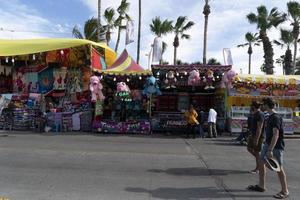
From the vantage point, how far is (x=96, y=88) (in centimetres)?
2159

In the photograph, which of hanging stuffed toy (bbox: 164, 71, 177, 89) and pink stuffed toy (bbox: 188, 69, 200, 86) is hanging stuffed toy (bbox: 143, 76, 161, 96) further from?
pink stuffed toy (bbox: 188, 69, 200, 86)

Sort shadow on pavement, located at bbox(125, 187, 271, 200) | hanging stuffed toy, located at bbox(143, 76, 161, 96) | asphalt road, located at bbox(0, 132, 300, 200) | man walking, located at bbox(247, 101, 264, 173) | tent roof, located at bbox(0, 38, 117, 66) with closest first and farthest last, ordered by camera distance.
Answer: shadow on pavement, located at bbox(125, 187, 271, 200) < asphalt road, located at bbox(0, 132, 300, 200) < man walking, located at bbox(247, 101, 264, 173) < hanging stuffed toy, located at bbox(143, 76, 161, 96) < tent roof, located at bbox(0, 38, 117, 66)

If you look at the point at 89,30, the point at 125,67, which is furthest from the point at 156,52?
the point at 89,30

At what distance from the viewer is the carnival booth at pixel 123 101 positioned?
21.7 metres

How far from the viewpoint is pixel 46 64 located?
2411 cm

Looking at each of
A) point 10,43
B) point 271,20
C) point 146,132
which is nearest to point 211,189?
point 146,132

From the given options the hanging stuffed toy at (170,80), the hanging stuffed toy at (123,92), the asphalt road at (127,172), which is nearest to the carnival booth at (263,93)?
the hanging stuffed toy at (170,80)

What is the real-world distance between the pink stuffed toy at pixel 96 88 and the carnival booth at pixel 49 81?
44.6 inches

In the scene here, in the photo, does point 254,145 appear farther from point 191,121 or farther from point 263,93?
point 263,93

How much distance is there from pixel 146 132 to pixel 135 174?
37.9ft

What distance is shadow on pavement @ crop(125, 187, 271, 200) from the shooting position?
814 centimetres

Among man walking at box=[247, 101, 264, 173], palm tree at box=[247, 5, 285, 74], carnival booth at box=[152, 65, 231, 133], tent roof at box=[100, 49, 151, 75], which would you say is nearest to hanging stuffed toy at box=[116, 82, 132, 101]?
tent roof at box=[100, 49, 151, 75]

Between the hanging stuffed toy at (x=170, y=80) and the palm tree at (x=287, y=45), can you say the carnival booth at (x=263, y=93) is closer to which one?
the hanging stuffed toy at (x=170, y=80)

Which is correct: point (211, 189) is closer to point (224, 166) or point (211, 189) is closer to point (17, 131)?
point (224, 166)
